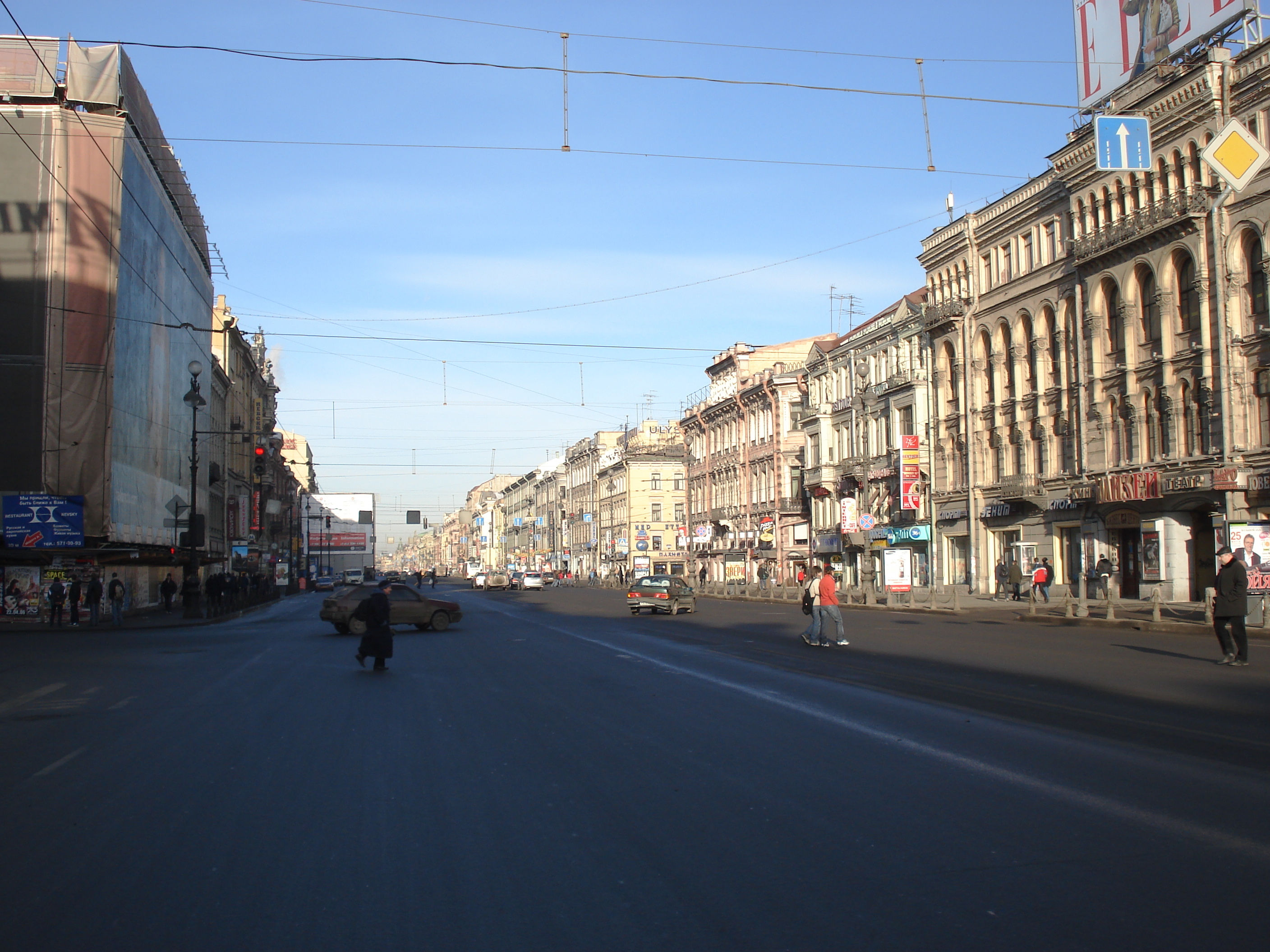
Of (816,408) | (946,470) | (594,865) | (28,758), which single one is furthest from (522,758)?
A: (816,408)

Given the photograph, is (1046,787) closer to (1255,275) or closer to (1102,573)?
(1255,275)

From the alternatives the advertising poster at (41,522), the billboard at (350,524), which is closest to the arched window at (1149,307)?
the advertising poster at (41,522)

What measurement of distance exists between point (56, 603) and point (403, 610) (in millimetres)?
12101

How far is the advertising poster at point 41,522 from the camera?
113 ft

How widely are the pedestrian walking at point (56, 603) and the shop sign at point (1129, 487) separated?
36.5 metres

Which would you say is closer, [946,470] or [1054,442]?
[1054,442]

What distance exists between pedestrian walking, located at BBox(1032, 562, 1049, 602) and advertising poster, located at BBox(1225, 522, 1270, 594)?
11.8m

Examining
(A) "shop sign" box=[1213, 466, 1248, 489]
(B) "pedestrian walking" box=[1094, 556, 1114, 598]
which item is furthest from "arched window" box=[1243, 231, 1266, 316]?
(B) "pedestrian walking" box=[1094, 556, 1114, 598]

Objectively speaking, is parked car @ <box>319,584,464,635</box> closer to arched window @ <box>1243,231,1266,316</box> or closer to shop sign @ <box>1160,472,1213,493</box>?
shop sign @ <box>1160,472,1213,493</box>

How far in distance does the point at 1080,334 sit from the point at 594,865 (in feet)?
138

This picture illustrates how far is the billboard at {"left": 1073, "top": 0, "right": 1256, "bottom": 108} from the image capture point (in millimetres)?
36688

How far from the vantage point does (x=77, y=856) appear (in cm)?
680

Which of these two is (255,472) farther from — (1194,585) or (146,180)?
(1194,585)

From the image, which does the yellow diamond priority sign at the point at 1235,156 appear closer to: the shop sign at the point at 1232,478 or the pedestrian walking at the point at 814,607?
the pedestrian walking at the point at 814,607
